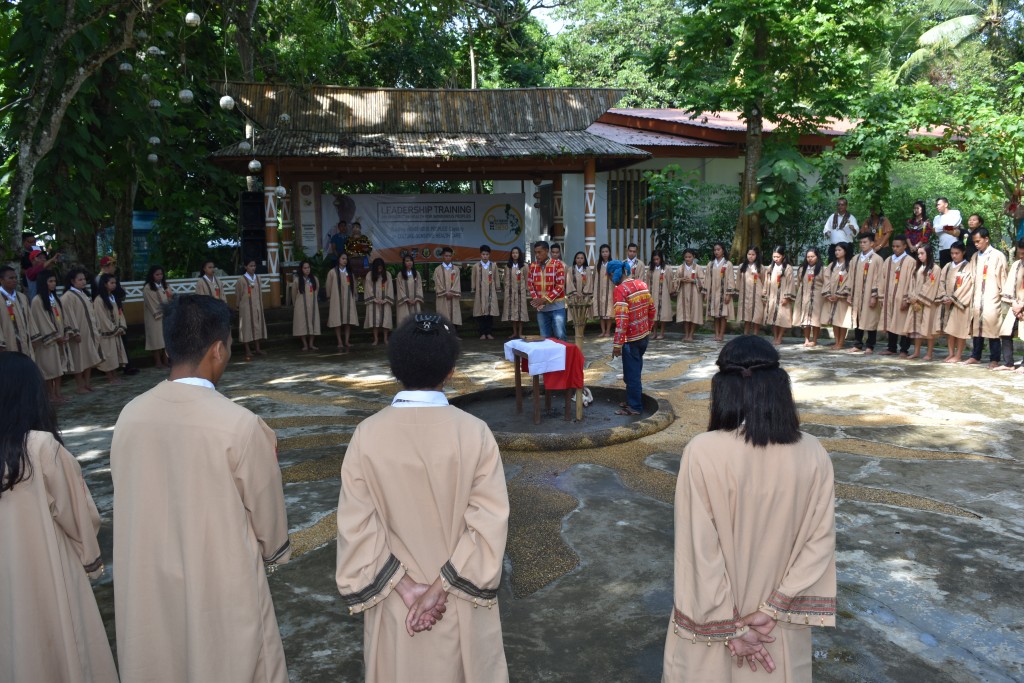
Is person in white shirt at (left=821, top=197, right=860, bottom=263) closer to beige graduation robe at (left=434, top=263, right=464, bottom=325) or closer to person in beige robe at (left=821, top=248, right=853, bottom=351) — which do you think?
person in beige robe at (left=821, top=248, right=853, bottom=351)

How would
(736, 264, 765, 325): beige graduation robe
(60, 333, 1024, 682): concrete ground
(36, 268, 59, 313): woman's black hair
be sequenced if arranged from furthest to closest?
(736, 264, 765, 325): beige graduation robe, (36, 268, 59, 313): woman's black hair, (60, 333, 1024, 682): concrete ground

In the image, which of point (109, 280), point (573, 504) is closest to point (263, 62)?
point (109, 280)

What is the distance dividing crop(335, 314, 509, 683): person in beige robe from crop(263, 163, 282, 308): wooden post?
1273 cm

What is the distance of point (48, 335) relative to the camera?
9.59 m

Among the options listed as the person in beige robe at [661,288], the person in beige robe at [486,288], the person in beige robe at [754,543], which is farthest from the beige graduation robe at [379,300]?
the person in beige robe at [754,543]

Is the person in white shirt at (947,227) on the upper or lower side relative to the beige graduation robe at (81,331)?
upper

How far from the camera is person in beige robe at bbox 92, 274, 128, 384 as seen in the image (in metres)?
10.7

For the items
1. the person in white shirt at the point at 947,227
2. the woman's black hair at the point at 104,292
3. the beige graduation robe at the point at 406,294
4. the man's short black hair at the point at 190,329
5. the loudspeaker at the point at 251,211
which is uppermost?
the loudspeaker at the point at 251,211

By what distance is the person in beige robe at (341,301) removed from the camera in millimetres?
13812

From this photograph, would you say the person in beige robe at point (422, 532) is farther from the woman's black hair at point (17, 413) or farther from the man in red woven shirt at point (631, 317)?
the man in red woven shirt at point (631, 317)

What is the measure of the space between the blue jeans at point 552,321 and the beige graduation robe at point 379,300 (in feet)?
12.2

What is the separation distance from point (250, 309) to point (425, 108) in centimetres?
616

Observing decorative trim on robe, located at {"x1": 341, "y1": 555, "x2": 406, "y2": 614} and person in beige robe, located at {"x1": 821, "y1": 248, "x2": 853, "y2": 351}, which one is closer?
decorative trim on robe, located at {"x1": 341, "y1": 555, "x2": 406, "y2": 614}

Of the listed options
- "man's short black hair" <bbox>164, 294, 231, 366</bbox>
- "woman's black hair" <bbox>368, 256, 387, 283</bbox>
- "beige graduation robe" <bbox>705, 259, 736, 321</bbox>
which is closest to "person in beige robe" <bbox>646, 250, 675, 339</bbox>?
"beige graduation robe" <bbox>705, 259, 736, 321</bbox>
